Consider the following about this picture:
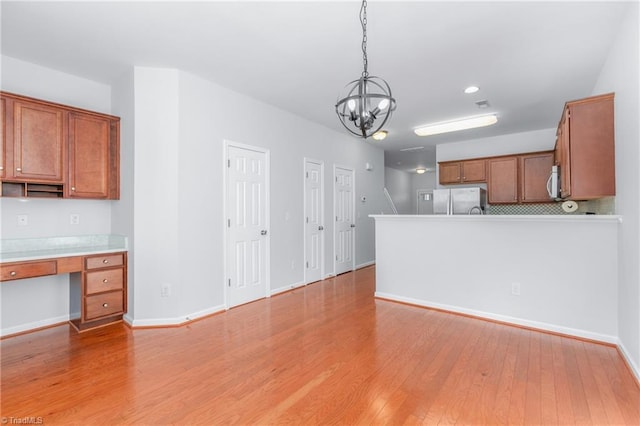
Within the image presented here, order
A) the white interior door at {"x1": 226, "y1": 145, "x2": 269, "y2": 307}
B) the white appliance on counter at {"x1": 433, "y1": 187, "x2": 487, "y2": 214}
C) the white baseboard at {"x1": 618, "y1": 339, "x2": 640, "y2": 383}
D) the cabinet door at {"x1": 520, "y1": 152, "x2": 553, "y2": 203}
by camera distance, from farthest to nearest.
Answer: the white appliance on counter at {"x1": 433, "y1": 187, "x2": 487, "y2": 214}, the cabinet door at {"x1": 520, "y1": 152, "x2": 553, "y2": 203}, the white interior door at {"x1": 226, "y1": 145, "x2": 269, "y2": 307}, the white baseboard at {"x1": 618, "y1": 339, "x2": 640, "y2": 383}

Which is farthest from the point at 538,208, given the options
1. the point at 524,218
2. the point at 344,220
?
the point at 344,220

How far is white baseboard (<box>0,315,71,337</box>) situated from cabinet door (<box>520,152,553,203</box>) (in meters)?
7.02

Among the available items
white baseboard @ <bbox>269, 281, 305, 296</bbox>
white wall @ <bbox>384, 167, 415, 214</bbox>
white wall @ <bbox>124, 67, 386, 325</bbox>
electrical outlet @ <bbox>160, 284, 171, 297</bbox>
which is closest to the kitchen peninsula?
white baseboard @ <bbox>269, 281, 305, 296</bbox>

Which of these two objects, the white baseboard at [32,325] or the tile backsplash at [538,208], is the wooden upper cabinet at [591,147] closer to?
the tile backsplash at [538,208]

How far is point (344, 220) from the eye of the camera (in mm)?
6043

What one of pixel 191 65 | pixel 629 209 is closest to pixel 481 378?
pixel 629 209

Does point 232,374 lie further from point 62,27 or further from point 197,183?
point 62,27

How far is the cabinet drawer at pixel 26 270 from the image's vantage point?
2.65m

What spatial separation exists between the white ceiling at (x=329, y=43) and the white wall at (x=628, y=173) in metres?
0.25

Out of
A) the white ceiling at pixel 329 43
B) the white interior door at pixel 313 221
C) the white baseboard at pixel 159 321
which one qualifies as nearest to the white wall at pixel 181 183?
the white baseboard at pixel 159 321

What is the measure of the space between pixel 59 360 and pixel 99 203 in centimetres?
178

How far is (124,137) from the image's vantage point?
345 cm

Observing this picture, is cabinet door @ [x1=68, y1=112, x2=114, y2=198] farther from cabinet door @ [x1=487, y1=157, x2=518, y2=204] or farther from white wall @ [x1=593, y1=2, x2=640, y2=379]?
cabinet door @ [x1=487, y1=157, x2=518, y2=204]

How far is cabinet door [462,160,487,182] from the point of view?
19.8 ft
